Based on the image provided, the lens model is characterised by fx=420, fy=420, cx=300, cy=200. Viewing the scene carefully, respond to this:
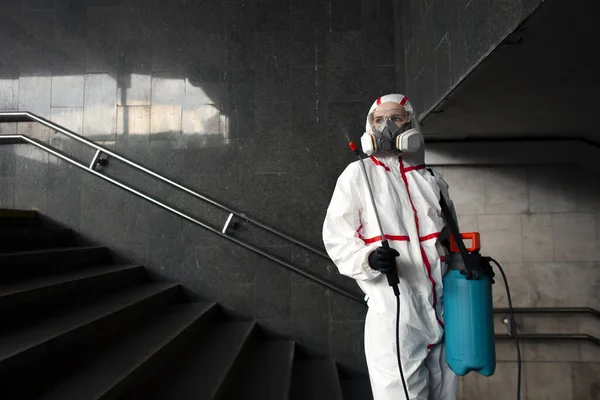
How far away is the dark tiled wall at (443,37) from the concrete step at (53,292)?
238 cm

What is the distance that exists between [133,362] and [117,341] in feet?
1.32

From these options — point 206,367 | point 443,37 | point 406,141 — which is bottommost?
point 206,367

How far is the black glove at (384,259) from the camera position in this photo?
4.92 ft

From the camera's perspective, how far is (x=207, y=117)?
374 centimetres

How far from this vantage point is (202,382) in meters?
2.21

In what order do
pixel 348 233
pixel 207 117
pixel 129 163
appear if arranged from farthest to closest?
1. pixel 207 117
2. pixel 129 163
3. pixel 348 233

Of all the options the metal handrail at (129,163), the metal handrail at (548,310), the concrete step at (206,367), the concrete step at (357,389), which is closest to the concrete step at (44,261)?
the metal handrail at (129,163)

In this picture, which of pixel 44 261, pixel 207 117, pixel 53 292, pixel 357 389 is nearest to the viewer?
pixel 53 292

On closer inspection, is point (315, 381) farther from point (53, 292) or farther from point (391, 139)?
point (391, 139)

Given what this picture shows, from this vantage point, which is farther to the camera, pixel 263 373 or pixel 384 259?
pixel 263 373

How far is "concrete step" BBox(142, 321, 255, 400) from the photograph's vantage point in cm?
206

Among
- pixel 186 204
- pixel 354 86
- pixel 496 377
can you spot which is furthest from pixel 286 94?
pixel 496 377

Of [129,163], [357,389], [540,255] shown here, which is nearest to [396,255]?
[357,389]

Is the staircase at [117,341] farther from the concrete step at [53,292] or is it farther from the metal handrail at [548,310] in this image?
the metal handrail at [548,310]
